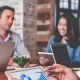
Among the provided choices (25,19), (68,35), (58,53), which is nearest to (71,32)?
(68,35)

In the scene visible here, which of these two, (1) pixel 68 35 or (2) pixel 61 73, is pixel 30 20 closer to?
(1) pixel 68 35

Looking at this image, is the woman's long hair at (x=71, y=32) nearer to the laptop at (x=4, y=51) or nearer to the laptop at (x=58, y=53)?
the laptop at (x=58, y=53)

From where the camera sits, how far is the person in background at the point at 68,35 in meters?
2.92

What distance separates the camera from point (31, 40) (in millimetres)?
2928

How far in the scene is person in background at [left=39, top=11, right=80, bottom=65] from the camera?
2918 millimetres

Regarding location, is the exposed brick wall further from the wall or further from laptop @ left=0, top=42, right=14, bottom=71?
laptop @ left=0, top=42, right=14, bottom=71

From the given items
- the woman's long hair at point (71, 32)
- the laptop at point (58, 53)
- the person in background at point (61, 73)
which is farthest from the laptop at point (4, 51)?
the woman's long hair at point (71, 32)

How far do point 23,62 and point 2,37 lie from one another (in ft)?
3.62

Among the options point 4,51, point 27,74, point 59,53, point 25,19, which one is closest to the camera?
point 27,74

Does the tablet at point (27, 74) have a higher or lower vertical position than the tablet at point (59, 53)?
higher

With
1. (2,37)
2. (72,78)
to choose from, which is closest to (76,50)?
(2,37)

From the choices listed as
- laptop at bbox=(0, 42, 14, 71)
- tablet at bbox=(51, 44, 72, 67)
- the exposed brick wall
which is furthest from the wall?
laptop at bbox=(0, 42, 14, 71)

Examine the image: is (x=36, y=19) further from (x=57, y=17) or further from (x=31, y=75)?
(x=31, y=75)

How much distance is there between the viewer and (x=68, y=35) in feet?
9.71
